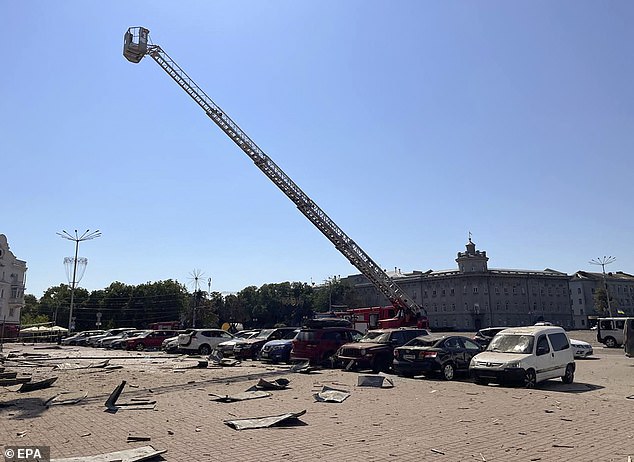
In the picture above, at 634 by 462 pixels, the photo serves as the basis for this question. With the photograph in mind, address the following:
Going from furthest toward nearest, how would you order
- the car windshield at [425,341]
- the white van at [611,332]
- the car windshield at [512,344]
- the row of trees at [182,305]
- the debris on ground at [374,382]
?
1. the row of trees at [182,305]
2. the white van at [611,332]
3. the car windshield at [425,341]
4. the debris on ground at [374,382]
5. the car windshield at [512,344]

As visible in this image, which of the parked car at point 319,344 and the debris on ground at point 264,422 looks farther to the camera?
the parked car at point 319,344

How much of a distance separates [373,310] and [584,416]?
80.4 ft

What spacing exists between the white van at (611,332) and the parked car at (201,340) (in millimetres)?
26179

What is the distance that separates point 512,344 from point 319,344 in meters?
8.49

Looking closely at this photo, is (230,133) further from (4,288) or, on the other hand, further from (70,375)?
(4,288)

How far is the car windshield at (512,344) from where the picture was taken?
14.1 metres

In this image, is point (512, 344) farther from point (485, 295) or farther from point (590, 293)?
point (590, 293)

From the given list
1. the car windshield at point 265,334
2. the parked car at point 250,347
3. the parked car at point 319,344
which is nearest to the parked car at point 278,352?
the parked car at point 319,344

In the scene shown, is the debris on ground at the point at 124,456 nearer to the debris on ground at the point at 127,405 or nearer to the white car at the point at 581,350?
the debris on ground at the point at 127,405

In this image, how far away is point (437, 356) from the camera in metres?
15.7

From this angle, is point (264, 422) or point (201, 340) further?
point (201, 340)

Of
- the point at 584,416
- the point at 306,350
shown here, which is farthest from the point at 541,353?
the point at 306,350

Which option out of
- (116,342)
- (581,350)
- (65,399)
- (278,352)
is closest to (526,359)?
(65,399)

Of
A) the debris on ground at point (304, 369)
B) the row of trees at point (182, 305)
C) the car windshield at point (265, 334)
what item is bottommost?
the debris on ground at point (304, 369)
